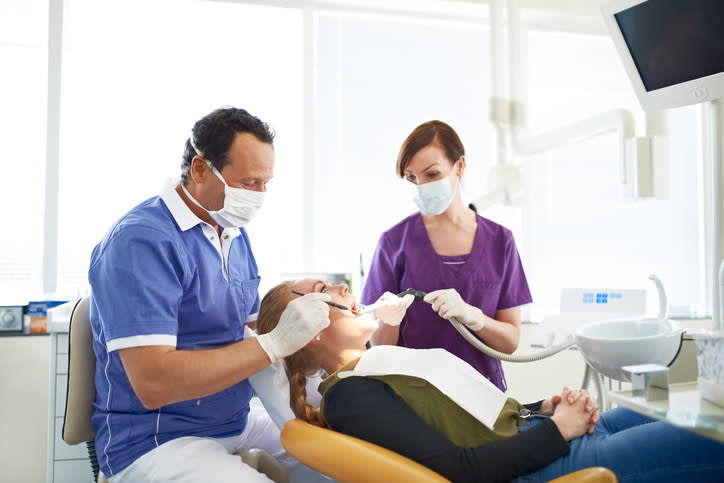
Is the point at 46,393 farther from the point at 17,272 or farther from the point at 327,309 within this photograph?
the point at 327,309

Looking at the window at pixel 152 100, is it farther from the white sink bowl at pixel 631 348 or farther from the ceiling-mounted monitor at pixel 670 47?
the white sink bowl at pixel 631 348

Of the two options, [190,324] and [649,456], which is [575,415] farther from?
[190,324]

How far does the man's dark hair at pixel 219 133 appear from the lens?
144 cm

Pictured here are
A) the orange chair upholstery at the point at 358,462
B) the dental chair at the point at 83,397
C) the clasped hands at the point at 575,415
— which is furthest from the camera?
the dental chair at the point at 83,397

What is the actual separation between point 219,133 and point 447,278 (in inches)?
33.9

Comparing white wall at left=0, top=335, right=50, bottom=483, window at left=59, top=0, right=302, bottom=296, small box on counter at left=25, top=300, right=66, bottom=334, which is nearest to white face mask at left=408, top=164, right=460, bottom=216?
window at left=59, top=0, right=302, bottom=296

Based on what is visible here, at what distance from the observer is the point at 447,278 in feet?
5.95

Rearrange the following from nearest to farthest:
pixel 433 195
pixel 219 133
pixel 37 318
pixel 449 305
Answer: pixel 219 133
pixel 449 305
pixel 433 195
pixel 37 318

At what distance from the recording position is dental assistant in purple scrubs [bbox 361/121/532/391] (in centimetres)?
177

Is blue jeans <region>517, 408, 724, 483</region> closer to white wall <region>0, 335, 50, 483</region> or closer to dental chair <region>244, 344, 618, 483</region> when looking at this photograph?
dental chair <region>244, 344, 618, 483</region>

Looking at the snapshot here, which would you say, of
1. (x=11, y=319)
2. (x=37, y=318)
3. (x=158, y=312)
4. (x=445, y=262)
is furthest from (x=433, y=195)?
(x=11, y=319)

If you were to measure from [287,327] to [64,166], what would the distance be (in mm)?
2052

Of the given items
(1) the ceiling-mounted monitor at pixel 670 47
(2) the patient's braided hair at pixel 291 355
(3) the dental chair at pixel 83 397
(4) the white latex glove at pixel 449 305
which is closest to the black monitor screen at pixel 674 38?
(1) the ceiling-mounted monitor at pixel 670 47

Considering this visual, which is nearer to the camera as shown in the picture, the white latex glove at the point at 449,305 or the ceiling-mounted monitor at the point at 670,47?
→ the ceiling-mounted monitor at the point at 670,47
